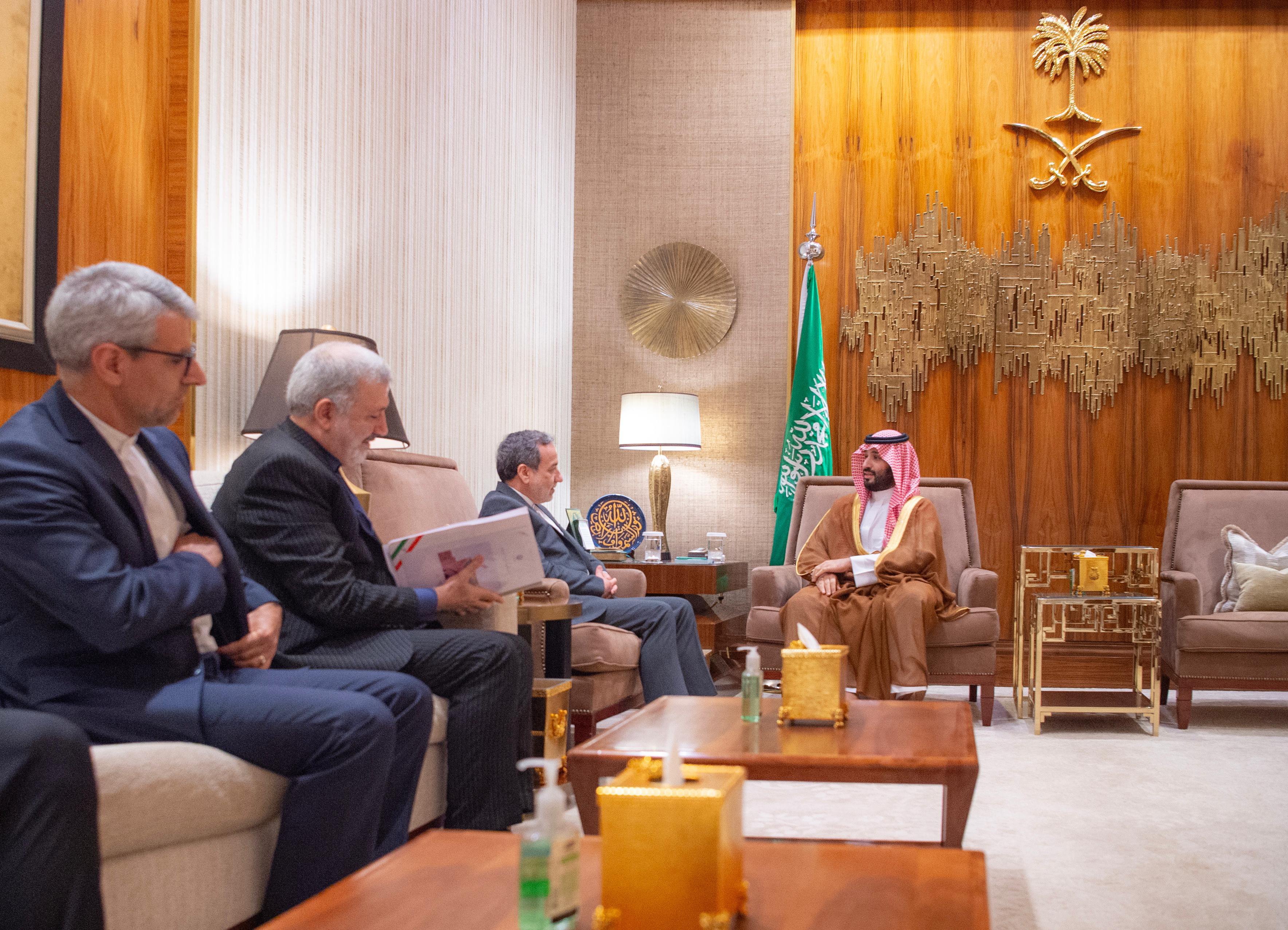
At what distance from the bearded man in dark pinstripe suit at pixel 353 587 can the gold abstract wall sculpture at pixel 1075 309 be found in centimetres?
380

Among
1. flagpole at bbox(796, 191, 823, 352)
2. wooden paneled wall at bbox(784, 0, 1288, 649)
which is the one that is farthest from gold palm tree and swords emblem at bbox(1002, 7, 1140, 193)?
flagpole at bbox(796, 191, 823, 352)

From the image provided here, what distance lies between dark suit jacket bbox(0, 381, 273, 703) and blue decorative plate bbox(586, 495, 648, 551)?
3.55 metres

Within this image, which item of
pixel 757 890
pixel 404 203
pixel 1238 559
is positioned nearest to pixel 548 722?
pixel 757 890

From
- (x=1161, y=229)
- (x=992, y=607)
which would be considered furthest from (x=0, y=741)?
(x=1161, y=229)

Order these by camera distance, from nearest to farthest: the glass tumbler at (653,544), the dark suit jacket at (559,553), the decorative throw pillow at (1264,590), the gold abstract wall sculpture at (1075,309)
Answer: the dark suit jacket at (559,553), the decorative throw pillow at (1264,590), the glass tumbler at (653,544), the gold abstract wall sculpture at (1075,309)

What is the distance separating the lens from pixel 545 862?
3.49 feet

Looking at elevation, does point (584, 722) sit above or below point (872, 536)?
below

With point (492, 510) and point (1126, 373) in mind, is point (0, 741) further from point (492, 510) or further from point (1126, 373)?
point (1126, 373)

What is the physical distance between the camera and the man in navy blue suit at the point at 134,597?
5.15 ft

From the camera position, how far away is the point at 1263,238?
557 cm

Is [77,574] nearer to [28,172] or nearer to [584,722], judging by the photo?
[28,172]

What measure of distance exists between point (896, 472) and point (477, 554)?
2640 millimetres

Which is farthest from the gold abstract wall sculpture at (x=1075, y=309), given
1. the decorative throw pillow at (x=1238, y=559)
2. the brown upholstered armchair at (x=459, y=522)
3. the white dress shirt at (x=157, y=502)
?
the white dress shirt at (x=157, y=502)

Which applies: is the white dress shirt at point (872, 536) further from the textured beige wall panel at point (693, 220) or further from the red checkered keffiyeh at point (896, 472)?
the textured beige wall panel at point (693, 220)
